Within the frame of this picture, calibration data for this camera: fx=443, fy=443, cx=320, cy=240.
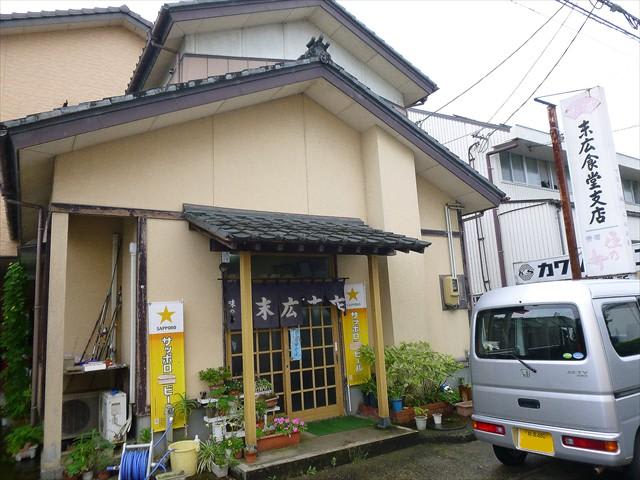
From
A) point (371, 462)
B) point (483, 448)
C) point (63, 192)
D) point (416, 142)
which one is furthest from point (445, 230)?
point (63, 192)

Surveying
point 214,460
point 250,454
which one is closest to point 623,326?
point 250,454

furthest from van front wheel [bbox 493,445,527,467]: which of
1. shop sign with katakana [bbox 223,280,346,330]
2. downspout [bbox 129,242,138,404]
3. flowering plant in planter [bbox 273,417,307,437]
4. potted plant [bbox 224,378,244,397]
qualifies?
downspout [bbox 129,242,138,404]

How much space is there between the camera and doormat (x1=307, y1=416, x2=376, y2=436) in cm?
755

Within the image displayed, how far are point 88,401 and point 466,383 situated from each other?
7.59 meters

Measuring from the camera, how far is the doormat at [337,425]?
24.8 feet

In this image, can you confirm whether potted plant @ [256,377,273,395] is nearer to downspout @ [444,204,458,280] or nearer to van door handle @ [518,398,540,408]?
van door handle @ [518,398,540,408]

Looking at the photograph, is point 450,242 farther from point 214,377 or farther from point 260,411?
point 214,377

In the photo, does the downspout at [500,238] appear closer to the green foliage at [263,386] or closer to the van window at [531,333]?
the van window at [531,333]

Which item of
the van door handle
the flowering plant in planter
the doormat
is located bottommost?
the doormat

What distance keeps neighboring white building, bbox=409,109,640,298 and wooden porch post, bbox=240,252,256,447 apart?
9624 millimetres

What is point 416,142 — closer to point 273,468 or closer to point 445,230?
point 445,230

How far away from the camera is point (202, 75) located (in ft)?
31.7

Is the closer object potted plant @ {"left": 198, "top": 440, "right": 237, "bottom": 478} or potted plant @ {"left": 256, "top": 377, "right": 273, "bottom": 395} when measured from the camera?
potted plant @ {"left": 198, "top": 440, "right": 237, "bottom": 478}

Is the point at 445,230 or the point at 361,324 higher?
the point at 445,230
